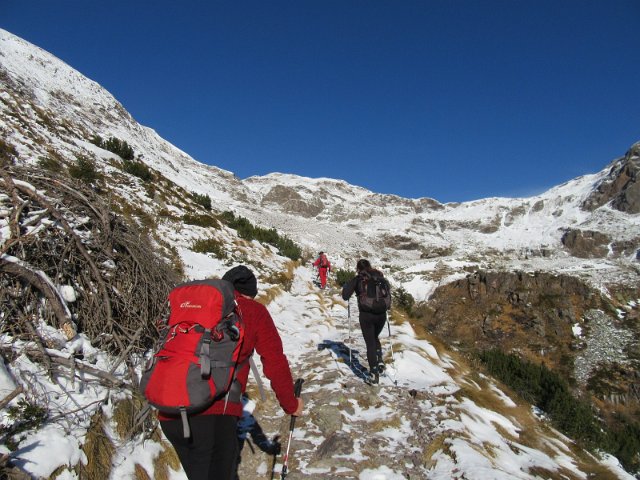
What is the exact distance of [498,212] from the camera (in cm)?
9538

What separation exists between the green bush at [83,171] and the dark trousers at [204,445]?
10.6 m

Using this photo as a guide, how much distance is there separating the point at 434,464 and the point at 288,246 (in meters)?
16.5

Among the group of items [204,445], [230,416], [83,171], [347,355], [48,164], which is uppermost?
[83,171]

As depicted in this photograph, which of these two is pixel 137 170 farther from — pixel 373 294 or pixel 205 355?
pixel 205 355

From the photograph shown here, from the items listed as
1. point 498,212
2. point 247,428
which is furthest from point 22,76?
point 498,212

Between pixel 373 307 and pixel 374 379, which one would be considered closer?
pixel 373 307

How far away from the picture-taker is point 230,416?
2629 millimetres

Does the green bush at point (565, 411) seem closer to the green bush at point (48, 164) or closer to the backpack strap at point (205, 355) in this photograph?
the backpack strap at point (205, 355)

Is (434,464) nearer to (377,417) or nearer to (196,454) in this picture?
(377,417)

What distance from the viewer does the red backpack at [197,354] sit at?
237cm

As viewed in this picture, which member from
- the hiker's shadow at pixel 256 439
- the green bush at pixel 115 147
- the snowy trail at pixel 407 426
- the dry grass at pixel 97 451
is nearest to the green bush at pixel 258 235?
the green bush at pixel 115 147

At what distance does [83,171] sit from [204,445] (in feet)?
37.2

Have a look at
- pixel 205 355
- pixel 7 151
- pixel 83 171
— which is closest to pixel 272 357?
pixel 205 355

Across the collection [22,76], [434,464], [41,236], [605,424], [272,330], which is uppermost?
[22,76]
